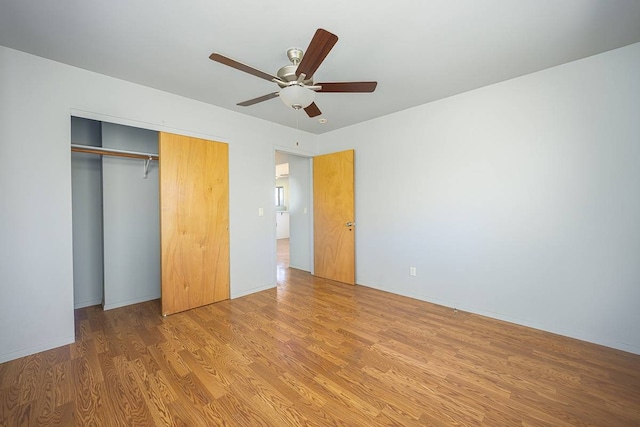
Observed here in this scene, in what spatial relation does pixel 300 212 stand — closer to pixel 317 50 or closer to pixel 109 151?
pixel 109 151

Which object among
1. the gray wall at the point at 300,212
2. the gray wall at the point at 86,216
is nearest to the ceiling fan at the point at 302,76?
the gray wall at the point at 86,216

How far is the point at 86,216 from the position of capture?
3217mm

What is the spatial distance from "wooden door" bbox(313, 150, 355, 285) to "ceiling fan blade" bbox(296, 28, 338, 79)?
2343mm

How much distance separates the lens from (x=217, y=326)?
2.72 metres

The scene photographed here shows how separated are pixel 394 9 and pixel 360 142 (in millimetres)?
2365

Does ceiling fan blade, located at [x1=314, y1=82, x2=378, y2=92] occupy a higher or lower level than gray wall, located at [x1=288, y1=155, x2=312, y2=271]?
higher

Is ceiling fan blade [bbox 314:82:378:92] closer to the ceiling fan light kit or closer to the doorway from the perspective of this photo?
the ceiling fan light kit

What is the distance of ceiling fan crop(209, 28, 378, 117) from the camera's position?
1.61m

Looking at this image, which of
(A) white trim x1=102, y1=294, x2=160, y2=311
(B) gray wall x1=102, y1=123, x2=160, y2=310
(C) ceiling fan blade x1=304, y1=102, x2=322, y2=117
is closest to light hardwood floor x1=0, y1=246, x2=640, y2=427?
(A) white trim x1=102, y1=294, x2=160, y2=311

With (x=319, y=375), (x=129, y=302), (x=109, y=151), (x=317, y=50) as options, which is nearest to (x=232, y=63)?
(x=317, y=50)

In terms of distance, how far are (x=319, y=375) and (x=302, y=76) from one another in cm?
216

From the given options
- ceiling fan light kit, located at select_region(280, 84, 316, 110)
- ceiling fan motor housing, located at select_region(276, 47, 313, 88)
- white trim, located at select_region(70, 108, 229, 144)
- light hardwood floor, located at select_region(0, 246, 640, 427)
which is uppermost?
ceiling fan motor housing, located at select_region(276, 47, 313, 88)

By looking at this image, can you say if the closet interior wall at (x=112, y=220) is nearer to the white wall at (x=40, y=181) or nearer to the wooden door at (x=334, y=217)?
the white wall at (x=40, y=181)

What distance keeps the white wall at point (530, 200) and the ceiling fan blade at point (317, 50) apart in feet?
6.91
